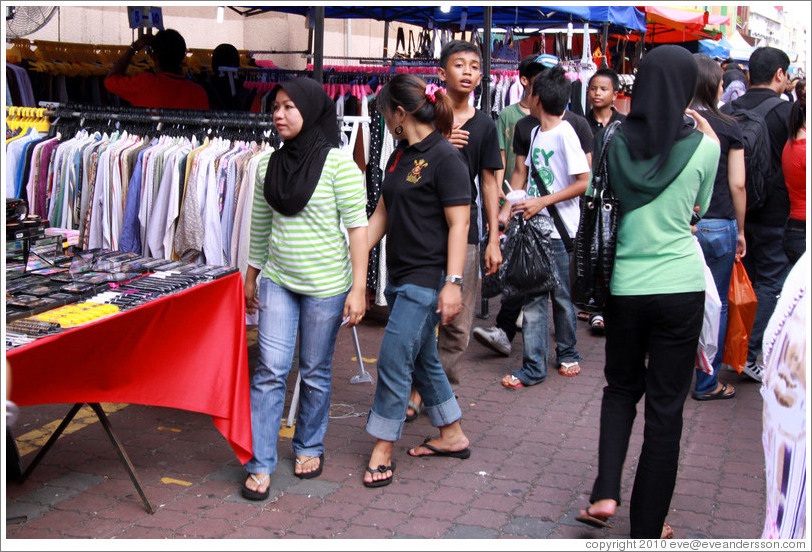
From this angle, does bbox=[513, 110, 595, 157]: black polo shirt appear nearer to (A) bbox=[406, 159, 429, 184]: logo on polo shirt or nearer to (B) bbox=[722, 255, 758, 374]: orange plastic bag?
(B) bbox=[722, 255, 758, 374]: orange plastic bag

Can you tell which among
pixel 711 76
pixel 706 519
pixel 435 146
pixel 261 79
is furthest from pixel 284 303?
pixel 261 79

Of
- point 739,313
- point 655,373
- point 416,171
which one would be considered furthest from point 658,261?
point 739,313

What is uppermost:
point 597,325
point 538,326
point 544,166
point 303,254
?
point 544,166

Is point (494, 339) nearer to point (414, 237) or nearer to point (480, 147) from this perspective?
point (480, 147)

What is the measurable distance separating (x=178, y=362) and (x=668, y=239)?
228 cm

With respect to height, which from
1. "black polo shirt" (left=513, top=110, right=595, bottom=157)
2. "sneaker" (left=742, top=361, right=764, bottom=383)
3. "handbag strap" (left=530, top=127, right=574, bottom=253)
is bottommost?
"sneaker" (left=742, top=361, right=764, bottom=383)

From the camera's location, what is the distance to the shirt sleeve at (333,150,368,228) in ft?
13.0

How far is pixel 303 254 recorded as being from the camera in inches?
156

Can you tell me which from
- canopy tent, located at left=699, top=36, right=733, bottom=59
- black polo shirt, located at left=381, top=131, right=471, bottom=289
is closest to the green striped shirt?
black polo shirt, located at left=381, top=131, right=471, bottom=289

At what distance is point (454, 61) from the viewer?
4.91 m

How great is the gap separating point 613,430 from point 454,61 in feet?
7.96

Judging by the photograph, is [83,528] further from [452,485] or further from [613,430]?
[613,430]

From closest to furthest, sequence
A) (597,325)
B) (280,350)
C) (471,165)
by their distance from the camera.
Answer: (280,350) < (471,165) < (597,325)

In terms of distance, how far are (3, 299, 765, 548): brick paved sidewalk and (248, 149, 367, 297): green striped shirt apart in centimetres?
104
